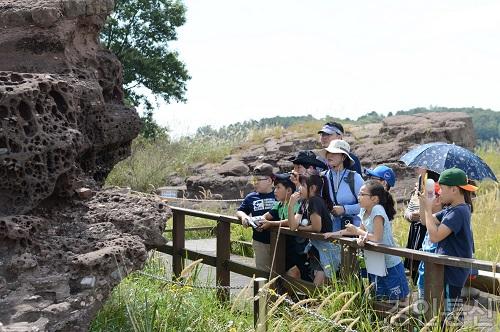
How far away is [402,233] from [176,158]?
15.5m

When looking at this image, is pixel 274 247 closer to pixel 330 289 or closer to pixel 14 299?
pixel 330 289

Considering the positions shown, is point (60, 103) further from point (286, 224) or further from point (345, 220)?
point (345, 220)

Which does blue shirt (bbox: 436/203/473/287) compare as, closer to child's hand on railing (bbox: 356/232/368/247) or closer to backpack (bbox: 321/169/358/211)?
child's hand on railing (bbox: 356/232/368/247)

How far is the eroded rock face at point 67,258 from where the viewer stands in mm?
4367

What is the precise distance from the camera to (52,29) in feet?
18.4

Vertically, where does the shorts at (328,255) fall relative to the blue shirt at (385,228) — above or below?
below

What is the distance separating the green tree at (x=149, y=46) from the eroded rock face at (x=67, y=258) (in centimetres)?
1800

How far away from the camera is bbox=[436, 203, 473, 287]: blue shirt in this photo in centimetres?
501

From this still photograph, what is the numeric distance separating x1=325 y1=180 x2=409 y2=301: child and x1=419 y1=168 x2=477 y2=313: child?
462 millimetres

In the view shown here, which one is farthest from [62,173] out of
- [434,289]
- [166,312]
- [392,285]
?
[434,289]

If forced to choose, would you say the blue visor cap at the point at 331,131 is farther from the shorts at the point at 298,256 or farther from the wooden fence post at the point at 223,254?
the wooden fence post at the point at 223,254

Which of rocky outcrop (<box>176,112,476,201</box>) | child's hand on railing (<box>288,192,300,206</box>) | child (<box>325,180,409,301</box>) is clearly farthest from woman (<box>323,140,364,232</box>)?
rocky outcrop (<box>176,112,476,201</box>)

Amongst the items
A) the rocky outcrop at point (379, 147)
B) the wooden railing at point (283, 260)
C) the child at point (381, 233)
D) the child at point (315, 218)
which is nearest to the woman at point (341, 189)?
the child at point (315, 218)

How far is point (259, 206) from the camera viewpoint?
698cm
